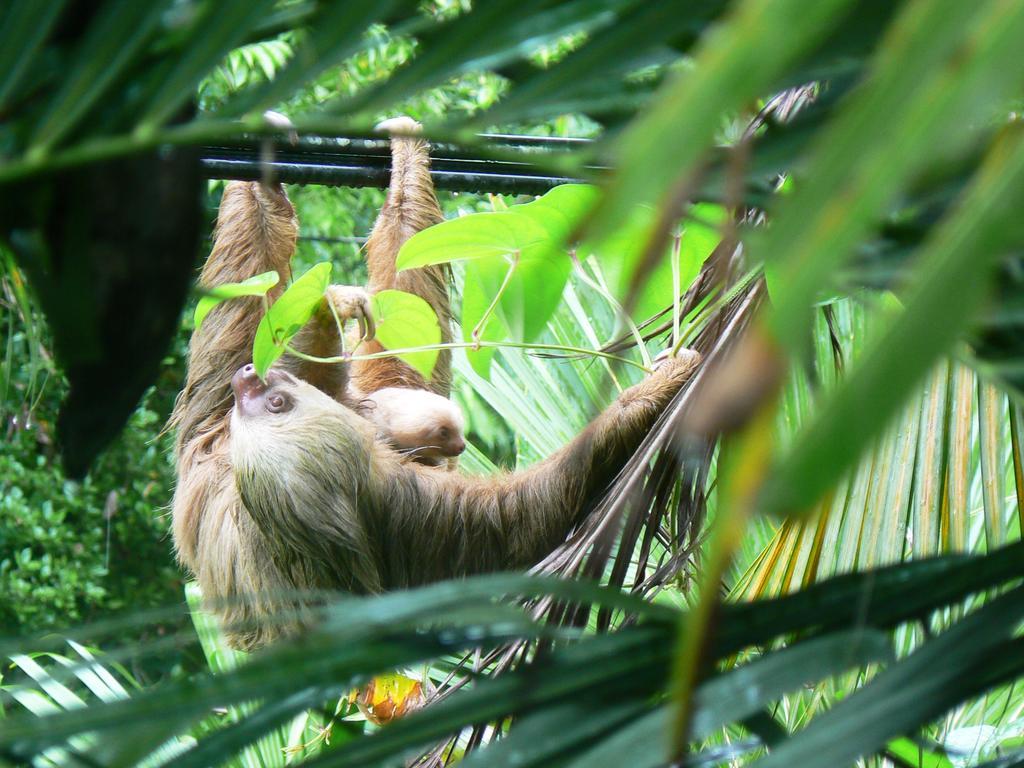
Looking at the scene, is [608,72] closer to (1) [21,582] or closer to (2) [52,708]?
(2) [52,708]

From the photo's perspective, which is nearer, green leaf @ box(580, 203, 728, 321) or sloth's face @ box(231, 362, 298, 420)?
green leaf @ box(580, 203, 728, 321)

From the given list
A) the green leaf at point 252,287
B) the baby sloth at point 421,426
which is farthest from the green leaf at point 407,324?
the baby sloth at point 421,426

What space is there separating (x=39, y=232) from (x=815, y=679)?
0.67m

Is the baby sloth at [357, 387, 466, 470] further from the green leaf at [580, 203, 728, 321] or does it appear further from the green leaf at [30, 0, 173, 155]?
the green leaf at [30, 0, 173, 155]

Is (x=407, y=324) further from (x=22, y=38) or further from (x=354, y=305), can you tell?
(x=22, y=38)

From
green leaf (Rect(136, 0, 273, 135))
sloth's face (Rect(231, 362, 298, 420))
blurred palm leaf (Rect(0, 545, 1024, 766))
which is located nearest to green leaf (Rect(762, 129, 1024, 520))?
blurred palm leaf (Rect(0, 545, 1024, 766))

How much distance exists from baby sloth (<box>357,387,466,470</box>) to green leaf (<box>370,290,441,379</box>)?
44 cm

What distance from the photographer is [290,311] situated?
210 cm

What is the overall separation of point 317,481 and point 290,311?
56 cm

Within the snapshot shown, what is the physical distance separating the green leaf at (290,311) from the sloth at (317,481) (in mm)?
356

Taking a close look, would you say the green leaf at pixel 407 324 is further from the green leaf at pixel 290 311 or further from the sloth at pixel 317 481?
the green leaf at pixel 290 311

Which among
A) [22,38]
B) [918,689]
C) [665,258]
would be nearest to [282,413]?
[665,258]

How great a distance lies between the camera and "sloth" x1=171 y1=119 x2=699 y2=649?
8.07 ft

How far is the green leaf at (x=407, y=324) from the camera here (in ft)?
7.82
